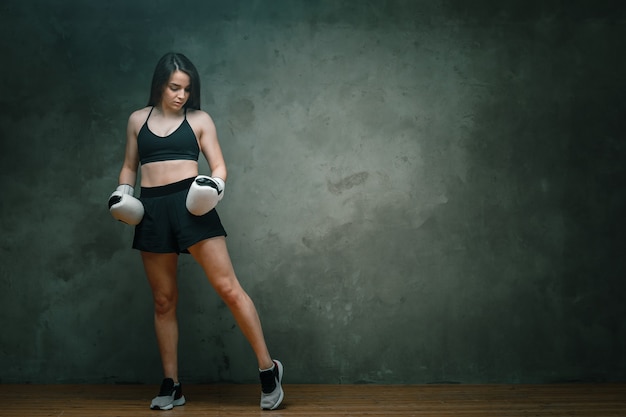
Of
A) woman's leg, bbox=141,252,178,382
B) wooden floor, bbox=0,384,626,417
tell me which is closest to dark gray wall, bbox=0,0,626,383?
wooden floor, bbox=0,384,626,417

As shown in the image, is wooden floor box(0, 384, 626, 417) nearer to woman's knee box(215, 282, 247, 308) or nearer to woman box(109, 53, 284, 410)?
woman box(109, 53, 284, 410)

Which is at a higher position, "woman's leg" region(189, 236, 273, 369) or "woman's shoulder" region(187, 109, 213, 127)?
"woman's shoulder" region(187, 109, 213, 127)

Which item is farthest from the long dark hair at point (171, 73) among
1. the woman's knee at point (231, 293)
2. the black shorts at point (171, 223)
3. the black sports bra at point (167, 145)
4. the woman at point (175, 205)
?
the woman's knee at point (231, 293)

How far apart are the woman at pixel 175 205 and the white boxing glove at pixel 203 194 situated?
0.02 metres

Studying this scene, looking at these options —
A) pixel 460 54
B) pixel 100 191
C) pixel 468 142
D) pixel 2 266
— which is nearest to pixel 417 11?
pixel 460 54

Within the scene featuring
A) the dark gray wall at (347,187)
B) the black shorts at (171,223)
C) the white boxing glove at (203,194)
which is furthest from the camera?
the dark gray wall at (347,187)

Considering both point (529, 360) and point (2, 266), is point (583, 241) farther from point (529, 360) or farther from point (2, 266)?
point (2, 266)

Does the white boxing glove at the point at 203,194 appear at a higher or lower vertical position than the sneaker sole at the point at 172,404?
higher

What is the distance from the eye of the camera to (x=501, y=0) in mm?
3873

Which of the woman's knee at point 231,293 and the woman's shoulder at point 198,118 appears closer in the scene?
the woman's knee at point 231,293

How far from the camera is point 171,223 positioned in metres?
3.20

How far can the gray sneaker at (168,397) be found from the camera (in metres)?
3.20

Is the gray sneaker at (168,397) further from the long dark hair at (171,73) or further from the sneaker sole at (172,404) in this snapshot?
the long dark hair at (171,73)

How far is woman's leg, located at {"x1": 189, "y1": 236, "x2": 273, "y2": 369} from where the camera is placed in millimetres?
3207
